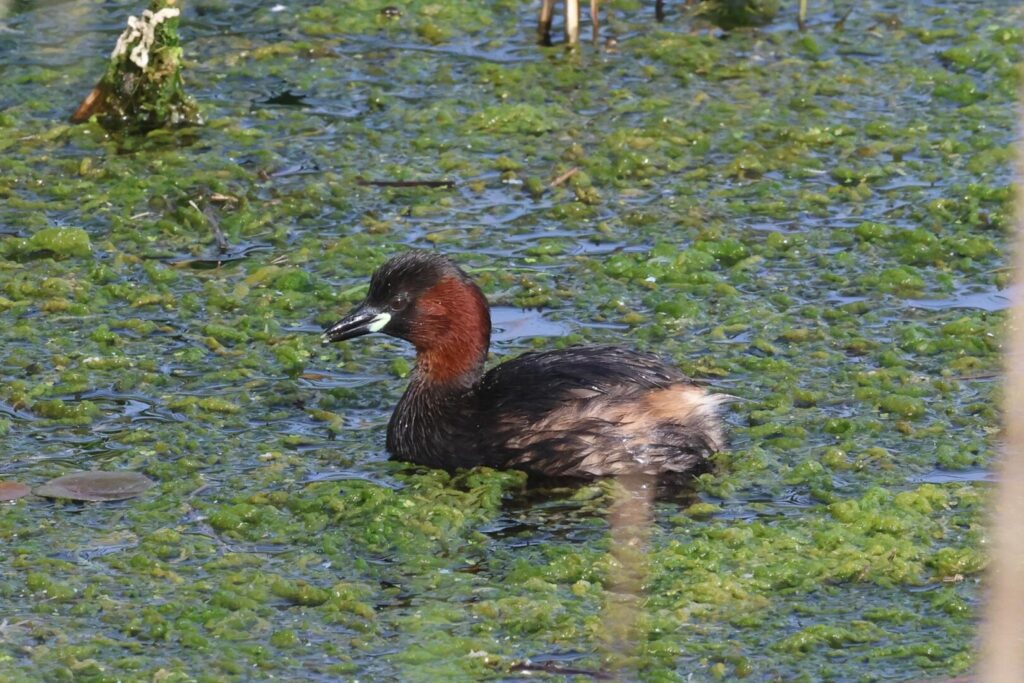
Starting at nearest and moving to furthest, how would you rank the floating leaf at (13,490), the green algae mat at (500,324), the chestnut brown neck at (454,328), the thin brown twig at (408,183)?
the green algae mat at (500,324)
the floating leaf at (13,490)
the chestnut brown neck at (454,328)
the thin brown twig at (408,183)

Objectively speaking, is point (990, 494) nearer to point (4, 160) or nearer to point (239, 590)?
point (239, 590)

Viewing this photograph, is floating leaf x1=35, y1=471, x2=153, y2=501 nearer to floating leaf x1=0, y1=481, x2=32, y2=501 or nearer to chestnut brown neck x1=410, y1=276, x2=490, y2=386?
floating leaf x1=0, y1=481, x2=32, y2=501

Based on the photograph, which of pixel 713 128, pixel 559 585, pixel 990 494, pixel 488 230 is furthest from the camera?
pixel 713 128

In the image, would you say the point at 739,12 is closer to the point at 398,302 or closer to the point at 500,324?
the point at 500,324

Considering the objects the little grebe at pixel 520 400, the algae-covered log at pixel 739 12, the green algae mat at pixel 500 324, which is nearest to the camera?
the green algae mat at pixel 500 324

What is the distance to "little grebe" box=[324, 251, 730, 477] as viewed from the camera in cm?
641

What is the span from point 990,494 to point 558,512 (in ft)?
5.08

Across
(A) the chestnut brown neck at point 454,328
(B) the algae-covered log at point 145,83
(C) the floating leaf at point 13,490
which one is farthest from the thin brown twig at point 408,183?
(C) the floating leaf at point 13,490

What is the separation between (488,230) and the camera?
27.9 ft

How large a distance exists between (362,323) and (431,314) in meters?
0.28

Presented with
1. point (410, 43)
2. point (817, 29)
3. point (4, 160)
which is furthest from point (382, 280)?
point (817, 29)

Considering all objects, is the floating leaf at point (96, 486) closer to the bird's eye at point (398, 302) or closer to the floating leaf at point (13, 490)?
the floating leaf at point (13, 490)

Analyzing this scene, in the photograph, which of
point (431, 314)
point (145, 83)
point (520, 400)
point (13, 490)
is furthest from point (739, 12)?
point (13, 490)

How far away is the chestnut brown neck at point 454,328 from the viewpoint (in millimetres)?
6727
